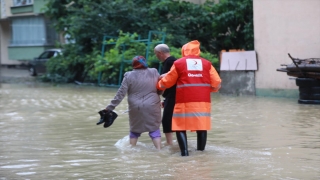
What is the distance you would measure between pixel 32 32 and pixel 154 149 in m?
32.7

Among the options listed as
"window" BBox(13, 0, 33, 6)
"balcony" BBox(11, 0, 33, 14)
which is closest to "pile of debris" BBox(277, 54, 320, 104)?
"balcony" BBox(11, 0, 33, 14)

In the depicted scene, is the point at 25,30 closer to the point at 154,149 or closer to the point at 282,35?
the point at 282,35

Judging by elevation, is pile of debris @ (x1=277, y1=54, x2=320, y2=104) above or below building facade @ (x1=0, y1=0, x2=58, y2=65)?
below

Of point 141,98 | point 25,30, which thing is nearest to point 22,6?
point 25,30

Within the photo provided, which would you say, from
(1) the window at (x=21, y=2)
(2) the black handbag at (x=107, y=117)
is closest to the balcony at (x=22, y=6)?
(1) the window at (x=21, y=2)

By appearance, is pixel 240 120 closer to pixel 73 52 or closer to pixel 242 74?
pixel 242 74

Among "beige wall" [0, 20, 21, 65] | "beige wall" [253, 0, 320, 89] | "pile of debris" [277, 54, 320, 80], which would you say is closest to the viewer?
"pile of debris" [277, 54, 320, 80]

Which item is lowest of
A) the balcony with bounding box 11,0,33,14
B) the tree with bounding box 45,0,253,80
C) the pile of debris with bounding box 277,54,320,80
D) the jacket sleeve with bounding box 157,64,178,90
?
the pile of debris with bounding box 277,54,320,80

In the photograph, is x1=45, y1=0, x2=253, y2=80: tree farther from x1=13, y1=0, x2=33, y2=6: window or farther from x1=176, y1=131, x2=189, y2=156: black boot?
x1=13, y1=0, x2=33, y2=6: window

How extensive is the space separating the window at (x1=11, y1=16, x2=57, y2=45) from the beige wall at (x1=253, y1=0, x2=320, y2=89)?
74.9 ft

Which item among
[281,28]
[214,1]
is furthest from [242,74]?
[214,1]

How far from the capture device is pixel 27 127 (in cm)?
1203

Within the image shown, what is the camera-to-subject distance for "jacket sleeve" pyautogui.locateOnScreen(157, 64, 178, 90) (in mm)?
8391

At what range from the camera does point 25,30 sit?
4131cm
